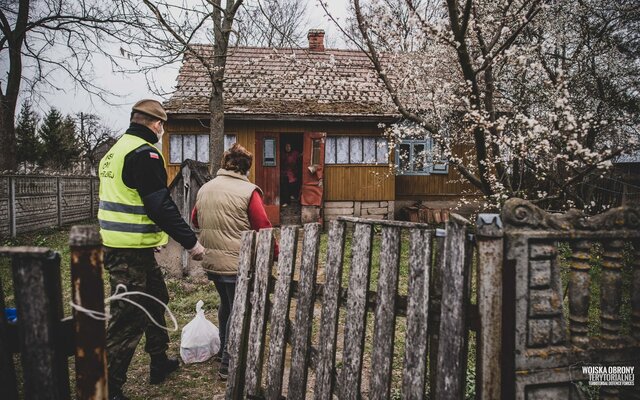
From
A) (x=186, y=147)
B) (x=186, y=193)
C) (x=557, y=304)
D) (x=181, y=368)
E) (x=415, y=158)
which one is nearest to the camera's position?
(x=557, y=304)

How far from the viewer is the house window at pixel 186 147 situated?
1191 centimetres

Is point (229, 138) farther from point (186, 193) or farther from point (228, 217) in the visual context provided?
point (228, 217)

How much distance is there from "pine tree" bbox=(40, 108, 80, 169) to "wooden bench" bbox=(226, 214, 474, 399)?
3379cm

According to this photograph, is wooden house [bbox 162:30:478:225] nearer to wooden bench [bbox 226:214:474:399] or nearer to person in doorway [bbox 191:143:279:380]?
person in doorway [bbox 191:143:279:380]

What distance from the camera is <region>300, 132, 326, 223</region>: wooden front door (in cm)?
1202

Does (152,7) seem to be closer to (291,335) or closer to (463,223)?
(291,335)

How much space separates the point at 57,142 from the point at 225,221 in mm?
34442

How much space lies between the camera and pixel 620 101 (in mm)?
9086

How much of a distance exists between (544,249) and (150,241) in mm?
2721

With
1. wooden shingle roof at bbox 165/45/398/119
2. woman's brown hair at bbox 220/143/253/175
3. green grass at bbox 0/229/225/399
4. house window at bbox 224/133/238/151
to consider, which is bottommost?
green grass at bbox 0/229/225/399

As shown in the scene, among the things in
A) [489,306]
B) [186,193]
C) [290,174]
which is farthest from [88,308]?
[290,174]

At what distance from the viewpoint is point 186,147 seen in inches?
470

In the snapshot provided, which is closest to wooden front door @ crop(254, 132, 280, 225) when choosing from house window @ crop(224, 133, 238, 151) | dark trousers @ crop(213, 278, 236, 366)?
house window @ crop(224, 133, 238, 151)

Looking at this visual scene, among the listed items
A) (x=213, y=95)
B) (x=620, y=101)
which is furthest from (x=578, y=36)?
(x=213, y=95)
